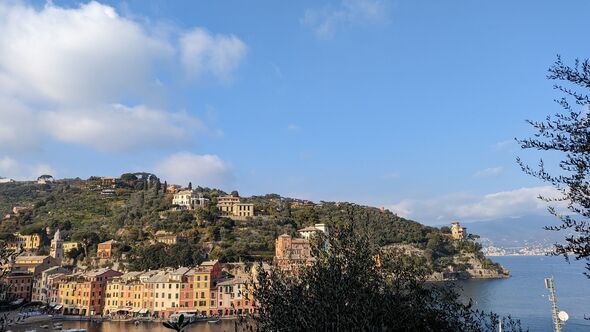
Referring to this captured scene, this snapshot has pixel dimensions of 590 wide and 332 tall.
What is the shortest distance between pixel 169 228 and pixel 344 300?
9601 centimetres

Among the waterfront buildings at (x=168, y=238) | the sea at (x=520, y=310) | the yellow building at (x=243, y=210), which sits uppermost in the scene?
the yellow building at (x=243, y=210)

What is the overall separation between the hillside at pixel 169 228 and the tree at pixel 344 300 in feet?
210

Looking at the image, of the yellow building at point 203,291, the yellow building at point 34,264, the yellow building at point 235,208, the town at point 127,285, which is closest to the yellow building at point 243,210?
the yellow building at point 235,208

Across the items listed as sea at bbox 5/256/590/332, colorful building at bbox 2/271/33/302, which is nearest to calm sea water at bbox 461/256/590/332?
sea at bbox 5/256/590/332

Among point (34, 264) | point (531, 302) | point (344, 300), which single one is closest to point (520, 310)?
point (531, 302)

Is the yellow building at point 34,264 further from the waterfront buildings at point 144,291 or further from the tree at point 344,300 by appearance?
the tree at point 344,300

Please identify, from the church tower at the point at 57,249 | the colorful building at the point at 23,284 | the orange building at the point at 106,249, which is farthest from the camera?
the church tower at the point at 57,249

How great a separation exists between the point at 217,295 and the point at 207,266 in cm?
580

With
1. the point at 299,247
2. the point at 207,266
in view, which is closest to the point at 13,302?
the point at 207,266

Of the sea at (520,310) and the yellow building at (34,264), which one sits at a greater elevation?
the yellow building at (34,264)

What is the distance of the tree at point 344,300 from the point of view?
361 inches

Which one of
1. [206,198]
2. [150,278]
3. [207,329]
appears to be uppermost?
[206,198]

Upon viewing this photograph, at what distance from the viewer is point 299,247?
256 feet

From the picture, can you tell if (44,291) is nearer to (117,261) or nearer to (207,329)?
(117,261)
